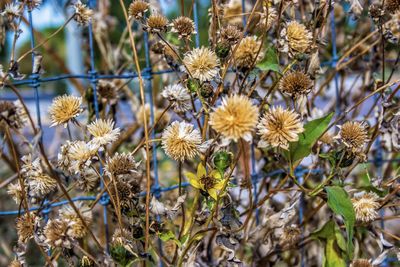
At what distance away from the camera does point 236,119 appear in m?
0.78

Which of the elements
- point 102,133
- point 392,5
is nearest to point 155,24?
point 102,133

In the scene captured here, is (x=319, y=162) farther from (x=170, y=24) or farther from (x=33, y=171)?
(x=33, y=171)

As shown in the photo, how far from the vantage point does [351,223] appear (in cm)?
102

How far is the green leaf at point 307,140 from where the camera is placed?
106 centimetres

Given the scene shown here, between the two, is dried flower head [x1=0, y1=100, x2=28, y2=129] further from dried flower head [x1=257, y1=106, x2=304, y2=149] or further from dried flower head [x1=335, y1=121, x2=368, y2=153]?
dried flower head [x1=335, y1=121, x2=368, y2=153]

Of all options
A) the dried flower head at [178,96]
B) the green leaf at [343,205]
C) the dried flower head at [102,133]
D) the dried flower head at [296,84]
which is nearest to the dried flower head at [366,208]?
the green leaf at [343,205]

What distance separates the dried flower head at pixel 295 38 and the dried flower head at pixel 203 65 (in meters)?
0.15

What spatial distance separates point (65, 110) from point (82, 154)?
0.07m

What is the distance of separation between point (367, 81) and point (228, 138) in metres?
0.90

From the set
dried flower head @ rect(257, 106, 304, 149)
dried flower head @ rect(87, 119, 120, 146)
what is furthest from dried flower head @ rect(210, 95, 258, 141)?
dried flower head @ rect(87, 119, 120, 146)

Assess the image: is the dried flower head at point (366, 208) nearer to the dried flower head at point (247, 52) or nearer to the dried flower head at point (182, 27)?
the dried flower head at point (247, 52)

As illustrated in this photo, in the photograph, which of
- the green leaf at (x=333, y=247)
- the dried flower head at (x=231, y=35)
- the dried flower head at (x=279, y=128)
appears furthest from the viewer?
the green leaf at (x=333, y=247)

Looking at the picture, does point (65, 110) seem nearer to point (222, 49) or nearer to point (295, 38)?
point (222, 49)

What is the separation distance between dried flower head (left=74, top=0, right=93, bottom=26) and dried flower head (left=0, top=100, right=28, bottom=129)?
0.20 metres
